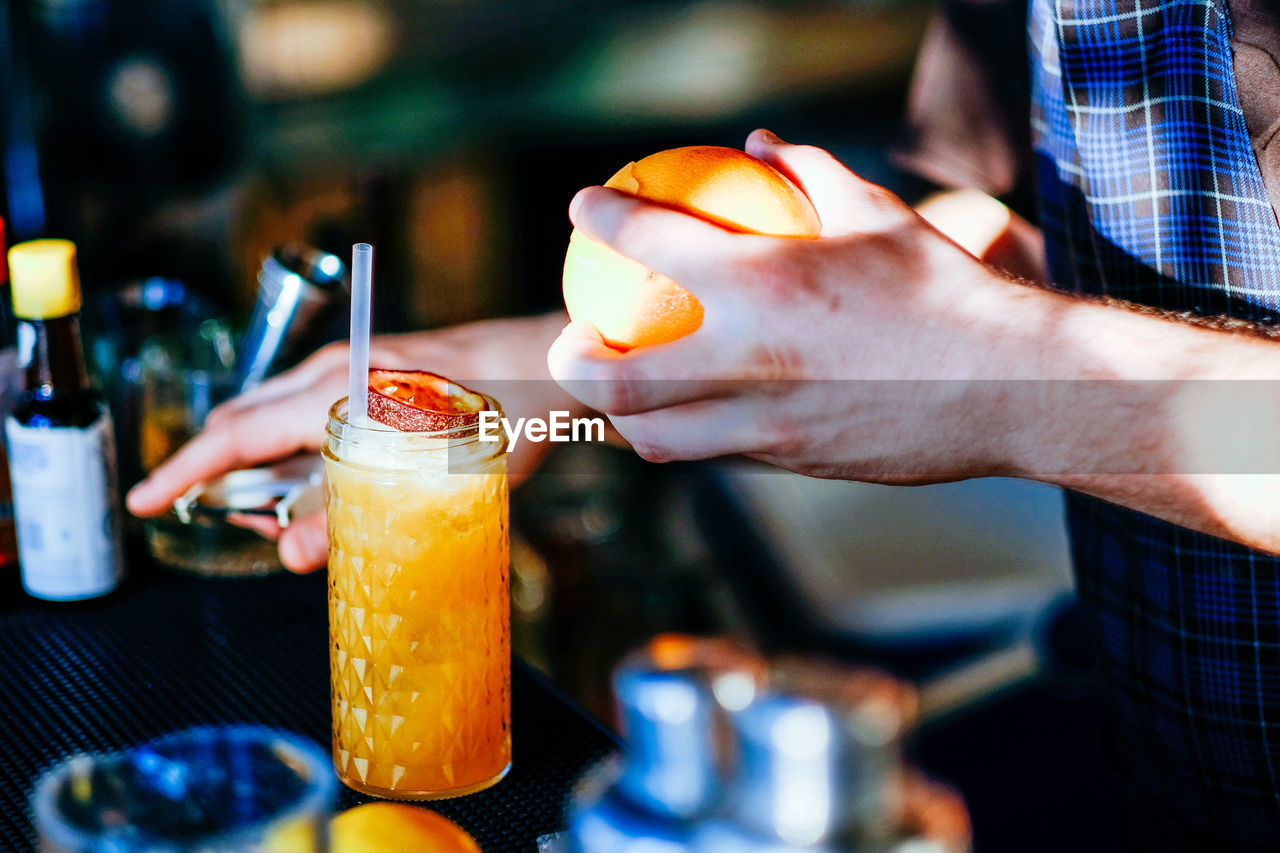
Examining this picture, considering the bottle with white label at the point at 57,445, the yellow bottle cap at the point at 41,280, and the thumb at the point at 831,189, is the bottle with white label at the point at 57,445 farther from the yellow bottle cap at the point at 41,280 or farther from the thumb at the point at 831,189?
the thumb at the point at 831,189

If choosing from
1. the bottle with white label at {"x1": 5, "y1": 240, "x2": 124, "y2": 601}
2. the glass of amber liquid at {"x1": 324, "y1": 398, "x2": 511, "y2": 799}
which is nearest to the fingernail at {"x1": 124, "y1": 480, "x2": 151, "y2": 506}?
the bottle with white label at {"x1": 5, "y1": 240, "x2": 124, "y2": 601}

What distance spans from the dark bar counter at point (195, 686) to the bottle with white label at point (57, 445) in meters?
0.04

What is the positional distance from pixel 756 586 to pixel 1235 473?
66.0 inches

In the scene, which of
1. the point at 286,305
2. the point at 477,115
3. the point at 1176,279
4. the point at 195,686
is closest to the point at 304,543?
the point at 195,686

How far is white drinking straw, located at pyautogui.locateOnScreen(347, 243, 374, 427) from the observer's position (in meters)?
0.77

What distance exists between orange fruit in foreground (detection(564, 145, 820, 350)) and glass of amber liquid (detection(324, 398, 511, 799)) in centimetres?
11

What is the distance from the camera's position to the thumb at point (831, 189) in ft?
2.62

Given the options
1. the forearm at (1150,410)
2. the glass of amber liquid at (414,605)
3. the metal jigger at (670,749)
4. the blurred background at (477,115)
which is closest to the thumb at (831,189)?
the forearm at (1150,410)

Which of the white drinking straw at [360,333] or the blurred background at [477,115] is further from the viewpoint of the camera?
the blurred background at [477,115]

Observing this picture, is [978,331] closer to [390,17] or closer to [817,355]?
[817,355]

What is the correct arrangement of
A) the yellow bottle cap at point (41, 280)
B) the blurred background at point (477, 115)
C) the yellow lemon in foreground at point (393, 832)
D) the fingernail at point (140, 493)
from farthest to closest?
the blurred background at point (477, 115), the fingernail at point (140, 493), the yellow bottle cap at point (41, 280), the yellow lemon in foreground at point (393, 832)

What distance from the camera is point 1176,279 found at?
106 cm

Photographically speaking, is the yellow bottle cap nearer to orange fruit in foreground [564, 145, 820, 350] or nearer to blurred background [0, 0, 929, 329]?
orange fruit in foreground [564, 145, 820, 350]

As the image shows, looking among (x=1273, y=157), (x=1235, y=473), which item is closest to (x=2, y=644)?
(x=1235, y=473)
